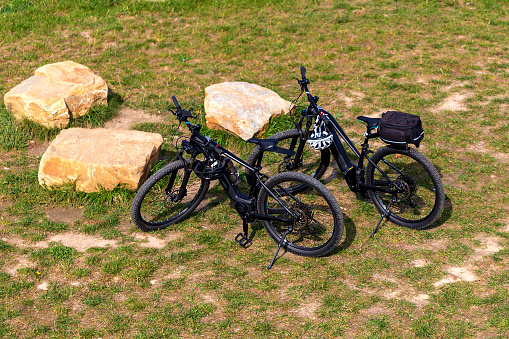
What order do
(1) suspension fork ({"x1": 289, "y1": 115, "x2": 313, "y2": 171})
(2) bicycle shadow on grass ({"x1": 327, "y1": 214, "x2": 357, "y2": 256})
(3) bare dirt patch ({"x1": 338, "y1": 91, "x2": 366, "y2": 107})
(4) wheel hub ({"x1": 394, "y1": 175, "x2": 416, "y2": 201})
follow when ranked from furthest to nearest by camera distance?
(3) bare dirt patch ({"x1": 338, "y1": 91, "x2": 366, "y2": 107}) → (1) suspension fork ({"x1": 289, "y1": 115, "x2": 313, "y2": 171}) → (4) wheel hub ({"x1": 394, "y1": 175, "x2": 416, "y2": 201}) → (2) bicycle shadow on grass ({"x1": 327, "y1": 214, "x2": 357, "y2": 256})

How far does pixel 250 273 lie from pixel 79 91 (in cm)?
481

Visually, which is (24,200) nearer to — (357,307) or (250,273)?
(250,273)

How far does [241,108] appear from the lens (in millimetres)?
8617

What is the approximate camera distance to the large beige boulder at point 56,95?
871 centimetres

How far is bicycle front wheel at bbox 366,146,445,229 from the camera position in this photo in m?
6.22

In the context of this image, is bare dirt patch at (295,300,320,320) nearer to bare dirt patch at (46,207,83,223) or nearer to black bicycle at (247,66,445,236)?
black bicycle at (247,66,445,236)

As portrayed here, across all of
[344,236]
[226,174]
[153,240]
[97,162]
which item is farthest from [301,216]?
[97,162]

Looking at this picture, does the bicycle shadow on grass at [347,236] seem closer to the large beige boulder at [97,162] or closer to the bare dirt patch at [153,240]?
the bare dirt patch at [153,240]

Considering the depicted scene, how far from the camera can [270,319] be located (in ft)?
17.3

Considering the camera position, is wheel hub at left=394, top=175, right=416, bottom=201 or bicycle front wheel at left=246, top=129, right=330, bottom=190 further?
bicycle front wheel at left=246, top=129, right=330, bottom=190

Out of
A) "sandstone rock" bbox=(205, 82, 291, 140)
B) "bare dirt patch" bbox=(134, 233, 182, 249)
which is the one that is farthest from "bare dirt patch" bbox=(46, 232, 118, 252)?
"sandstone rock" bbox=(205, 82, 291, 140)

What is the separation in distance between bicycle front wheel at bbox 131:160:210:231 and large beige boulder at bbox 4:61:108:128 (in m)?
2.80

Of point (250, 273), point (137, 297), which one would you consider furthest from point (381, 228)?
point (137, 297)

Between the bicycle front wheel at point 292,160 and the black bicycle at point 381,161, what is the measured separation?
13 mm
